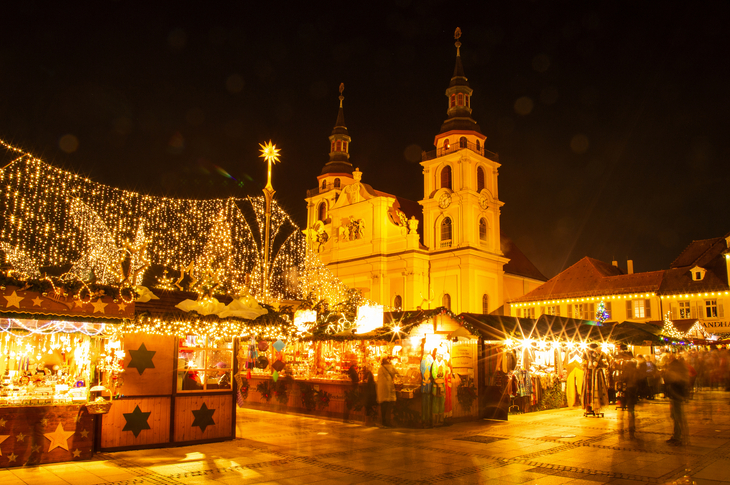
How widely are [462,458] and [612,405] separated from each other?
498 inches

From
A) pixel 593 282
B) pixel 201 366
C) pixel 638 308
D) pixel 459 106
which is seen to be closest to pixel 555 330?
pixel 201 366

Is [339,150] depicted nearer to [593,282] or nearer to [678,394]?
[593,282]

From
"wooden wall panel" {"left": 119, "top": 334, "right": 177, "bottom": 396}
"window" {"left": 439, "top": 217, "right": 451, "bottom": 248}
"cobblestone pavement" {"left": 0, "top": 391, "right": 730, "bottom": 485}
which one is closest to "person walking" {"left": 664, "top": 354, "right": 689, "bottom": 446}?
"cobblestone pavement" {"left": 0, "top": 391, "right": 730, "bottom": 485}

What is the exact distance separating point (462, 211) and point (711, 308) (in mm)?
16852

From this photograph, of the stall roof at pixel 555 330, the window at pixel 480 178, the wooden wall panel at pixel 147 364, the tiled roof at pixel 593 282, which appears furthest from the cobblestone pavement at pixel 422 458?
the window at pixel 480 178

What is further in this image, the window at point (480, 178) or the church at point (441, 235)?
the window at point (480, 178)

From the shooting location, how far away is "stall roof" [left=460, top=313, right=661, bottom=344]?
16125 millimetres

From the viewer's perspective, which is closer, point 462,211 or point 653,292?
point 653,292

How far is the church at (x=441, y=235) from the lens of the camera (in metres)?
43.1

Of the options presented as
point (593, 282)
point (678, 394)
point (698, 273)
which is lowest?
point (678, 394)

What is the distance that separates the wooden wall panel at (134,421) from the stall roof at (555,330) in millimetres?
8270

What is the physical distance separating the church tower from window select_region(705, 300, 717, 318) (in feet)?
45.9

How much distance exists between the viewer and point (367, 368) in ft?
50.1

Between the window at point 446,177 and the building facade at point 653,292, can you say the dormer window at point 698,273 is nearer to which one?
the building facade at point 653,292
